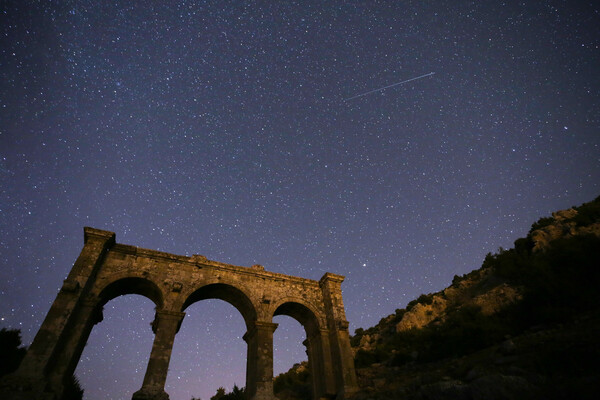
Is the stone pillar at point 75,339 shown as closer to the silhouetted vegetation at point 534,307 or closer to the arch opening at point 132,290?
the arch opening at point 132,290

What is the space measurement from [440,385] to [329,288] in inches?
319

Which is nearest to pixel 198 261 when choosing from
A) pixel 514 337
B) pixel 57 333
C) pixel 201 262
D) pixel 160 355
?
pixel 201 262

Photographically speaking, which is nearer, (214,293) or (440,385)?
(440,385)

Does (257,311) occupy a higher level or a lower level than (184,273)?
lower

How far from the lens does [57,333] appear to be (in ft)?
34.9

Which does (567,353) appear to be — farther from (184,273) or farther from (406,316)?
(406,316)

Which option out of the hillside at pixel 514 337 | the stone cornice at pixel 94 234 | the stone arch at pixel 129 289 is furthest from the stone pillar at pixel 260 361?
the stone cornice at pixel 94 234

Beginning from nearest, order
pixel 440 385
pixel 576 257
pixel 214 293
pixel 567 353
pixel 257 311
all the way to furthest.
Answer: pixel 567 353 → pixel 440 385 → pixel 576 257 → pixel 257 311 → pixel 214 293

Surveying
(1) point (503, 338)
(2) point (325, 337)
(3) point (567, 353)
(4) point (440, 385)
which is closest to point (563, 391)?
(3) point (567, 353)

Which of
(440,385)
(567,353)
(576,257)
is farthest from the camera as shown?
(576,257)

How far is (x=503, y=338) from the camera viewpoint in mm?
12188

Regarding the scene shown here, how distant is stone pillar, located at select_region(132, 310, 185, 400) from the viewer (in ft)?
35.8

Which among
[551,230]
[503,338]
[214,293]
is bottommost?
[503,338]

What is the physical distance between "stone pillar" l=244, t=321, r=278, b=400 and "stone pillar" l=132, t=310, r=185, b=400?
11.2 ft
